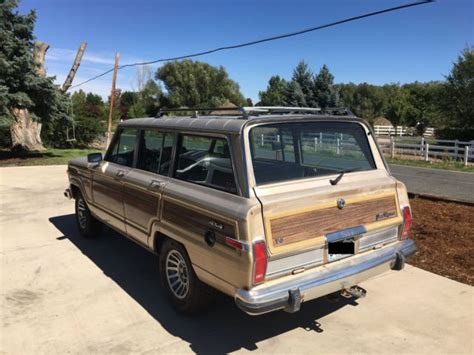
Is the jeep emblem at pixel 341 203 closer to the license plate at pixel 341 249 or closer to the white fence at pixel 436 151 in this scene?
the license plate at pixel 341 249

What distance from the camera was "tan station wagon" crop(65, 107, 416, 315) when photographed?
309cm

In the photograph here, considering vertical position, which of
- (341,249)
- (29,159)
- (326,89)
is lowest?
(29,159)

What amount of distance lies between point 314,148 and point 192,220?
1.48m

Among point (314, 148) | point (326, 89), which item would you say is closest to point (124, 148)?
point (314, 148)

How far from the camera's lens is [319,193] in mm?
3377

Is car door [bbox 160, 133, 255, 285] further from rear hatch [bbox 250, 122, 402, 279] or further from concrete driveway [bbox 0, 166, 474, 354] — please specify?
concrete driveway [bbox 0, 166, 474, 354]

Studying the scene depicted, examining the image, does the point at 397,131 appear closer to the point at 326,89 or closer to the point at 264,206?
the point at 326,89

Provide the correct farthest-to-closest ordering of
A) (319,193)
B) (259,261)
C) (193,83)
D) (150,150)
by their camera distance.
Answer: (193,83) → (150,150) → (319,193) → (259,261)

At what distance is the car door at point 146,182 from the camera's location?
414 centimetres

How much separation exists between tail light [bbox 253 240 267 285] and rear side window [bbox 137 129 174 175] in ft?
5.03

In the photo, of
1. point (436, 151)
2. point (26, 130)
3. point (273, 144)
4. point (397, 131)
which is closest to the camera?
point (273, 144)

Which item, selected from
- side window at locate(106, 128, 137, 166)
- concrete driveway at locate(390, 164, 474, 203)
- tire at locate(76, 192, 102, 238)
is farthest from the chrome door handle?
concrete driveway at locate(390, 164, 474, 203)

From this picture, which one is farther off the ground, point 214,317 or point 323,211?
point 323,211

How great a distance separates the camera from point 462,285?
455 centimetres
